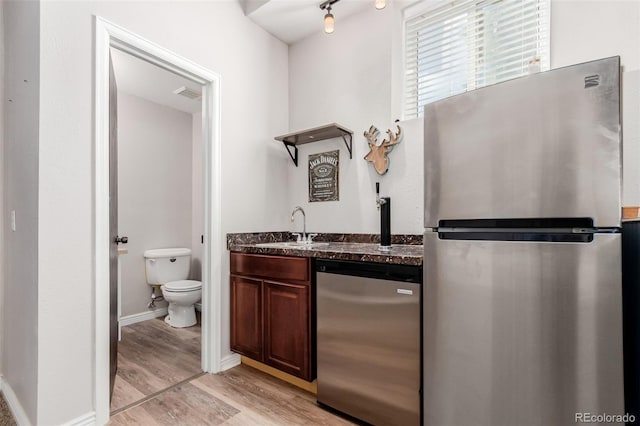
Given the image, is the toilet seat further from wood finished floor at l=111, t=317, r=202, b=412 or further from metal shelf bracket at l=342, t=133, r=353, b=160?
metal shelf bracket at l=342, t=133, r=353, b=160

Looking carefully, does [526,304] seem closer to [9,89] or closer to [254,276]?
[254,276]

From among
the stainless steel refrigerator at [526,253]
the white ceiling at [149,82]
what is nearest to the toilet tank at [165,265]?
the white ceiling at [149,82]

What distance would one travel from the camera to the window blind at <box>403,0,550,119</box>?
6.10 ft

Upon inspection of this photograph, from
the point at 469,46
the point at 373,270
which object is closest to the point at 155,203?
the point at 373,270

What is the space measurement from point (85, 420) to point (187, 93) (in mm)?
3008

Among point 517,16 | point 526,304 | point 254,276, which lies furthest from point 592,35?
point 254,276

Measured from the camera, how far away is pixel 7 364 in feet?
6.57

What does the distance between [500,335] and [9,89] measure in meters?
3.13

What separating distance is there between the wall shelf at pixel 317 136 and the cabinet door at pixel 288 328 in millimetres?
1232

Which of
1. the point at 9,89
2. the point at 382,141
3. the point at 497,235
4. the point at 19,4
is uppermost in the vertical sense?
the point at 19,4

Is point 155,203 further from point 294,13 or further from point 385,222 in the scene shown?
point 385,222

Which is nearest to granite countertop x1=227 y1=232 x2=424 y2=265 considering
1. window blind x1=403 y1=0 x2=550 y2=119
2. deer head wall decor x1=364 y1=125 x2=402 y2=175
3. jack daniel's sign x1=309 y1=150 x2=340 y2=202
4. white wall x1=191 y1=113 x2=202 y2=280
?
jack daniel's sign x1=309 y1=150 x2=340 y2=202

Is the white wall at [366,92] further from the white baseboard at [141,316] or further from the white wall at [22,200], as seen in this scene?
the white baseboard at [141,316]

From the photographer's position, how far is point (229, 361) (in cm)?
235
